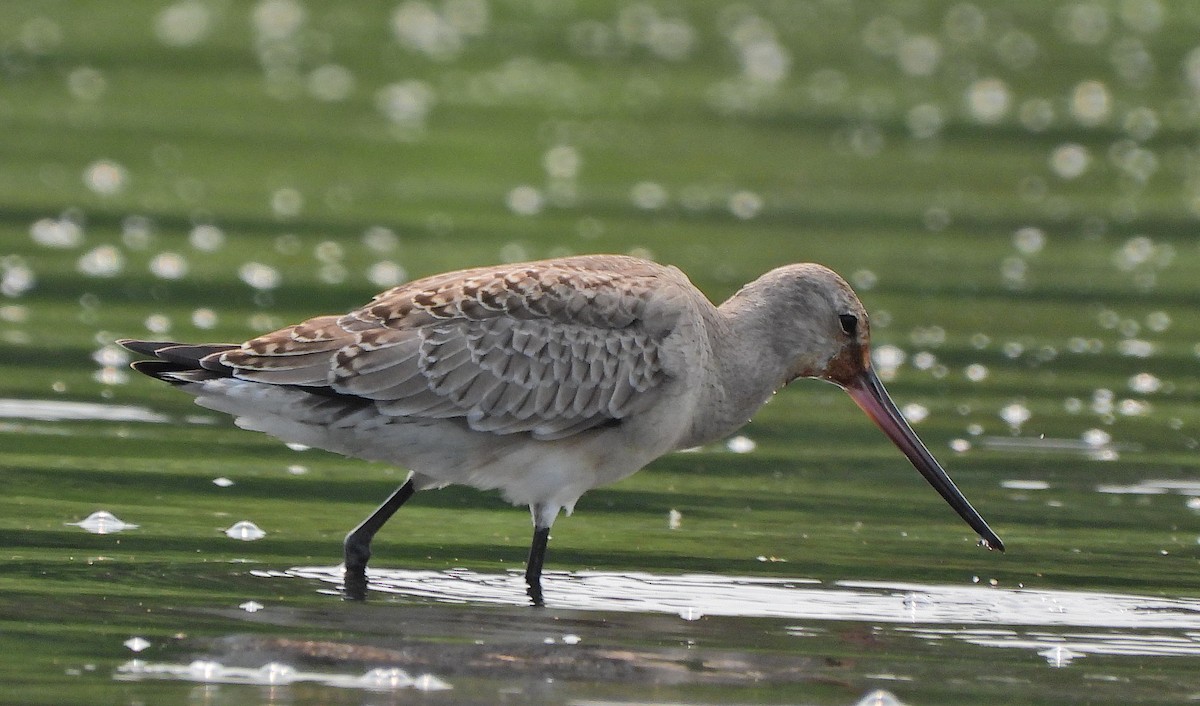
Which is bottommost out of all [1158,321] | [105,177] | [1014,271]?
[1158,321]

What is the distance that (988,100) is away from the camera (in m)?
26.1

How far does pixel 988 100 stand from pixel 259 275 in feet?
43.9

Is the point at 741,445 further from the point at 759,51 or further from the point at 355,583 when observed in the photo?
the point at 759,51

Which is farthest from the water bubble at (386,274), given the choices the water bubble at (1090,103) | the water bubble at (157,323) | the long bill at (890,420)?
the water bubble at (1090,103)

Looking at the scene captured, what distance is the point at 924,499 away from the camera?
10586mm

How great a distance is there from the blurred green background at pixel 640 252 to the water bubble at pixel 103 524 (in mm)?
98

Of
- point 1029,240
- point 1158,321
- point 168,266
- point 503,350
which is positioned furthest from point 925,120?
point 503,350

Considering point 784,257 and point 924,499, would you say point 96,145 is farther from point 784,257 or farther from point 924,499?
point 924,499

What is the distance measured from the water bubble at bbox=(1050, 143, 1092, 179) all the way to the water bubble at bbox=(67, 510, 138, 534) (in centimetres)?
1380

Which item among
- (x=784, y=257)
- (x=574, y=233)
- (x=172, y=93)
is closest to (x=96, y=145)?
(x=172, y=93)

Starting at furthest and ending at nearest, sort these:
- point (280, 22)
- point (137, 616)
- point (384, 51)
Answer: point (280, 22) → point (384, 51) → point (137, 616)

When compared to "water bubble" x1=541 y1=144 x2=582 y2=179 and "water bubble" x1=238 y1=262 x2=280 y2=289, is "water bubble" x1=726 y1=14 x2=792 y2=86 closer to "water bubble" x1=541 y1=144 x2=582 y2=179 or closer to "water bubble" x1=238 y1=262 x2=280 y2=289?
"water bubble" x1=541 y1=144 x2=582 y2=179

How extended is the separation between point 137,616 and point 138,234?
910cm

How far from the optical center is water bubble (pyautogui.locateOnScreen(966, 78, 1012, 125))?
24.9 meters
